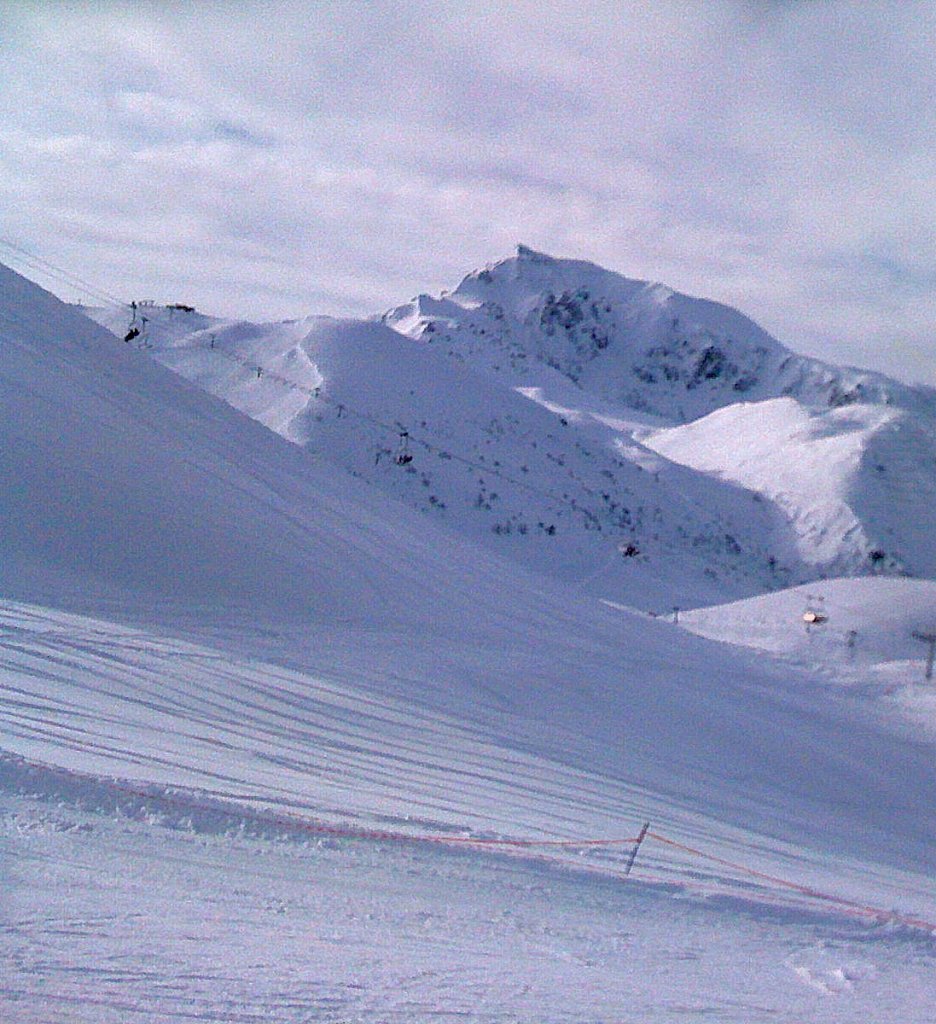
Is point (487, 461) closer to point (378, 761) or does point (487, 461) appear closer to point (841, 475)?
point (841, 475)

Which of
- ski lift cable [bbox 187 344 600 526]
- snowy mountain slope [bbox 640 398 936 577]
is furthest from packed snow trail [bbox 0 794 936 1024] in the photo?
snowy mountain slope [bbox 640 398 936 577]

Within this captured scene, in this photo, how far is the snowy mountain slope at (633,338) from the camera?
290ft

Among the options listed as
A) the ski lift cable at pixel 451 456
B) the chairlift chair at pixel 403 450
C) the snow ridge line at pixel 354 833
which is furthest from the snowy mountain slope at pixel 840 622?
the snow ridge line at pixel 354 833

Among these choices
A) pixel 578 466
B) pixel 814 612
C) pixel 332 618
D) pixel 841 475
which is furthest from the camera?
pixel 841 475

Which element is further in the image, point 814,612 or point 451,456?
point 451,456

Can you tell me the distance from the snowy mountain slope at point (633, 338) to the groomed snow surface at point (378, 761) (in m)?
65.1

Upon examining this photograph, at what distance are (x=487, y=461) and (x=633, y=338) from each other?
77.3 meters

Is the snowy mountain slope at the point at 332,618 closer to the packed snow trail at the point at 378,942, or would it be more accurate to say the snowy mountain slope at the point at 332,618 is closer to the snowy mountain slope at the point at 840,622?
the packed snow trail at the point at 378,942

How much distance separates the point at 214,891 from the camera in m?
4.87

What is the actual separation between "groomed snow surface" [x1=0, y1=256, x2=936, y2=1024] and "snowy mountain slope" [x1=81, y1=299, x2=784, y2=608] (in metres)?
6.59

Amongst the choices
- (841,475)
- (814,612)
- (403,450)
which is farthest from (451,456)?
(841,475)

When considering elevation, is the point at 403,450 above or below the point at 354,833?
above

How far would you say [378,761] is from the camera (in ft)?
29.8

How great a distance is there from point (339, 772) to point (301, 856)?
280 centimetres
